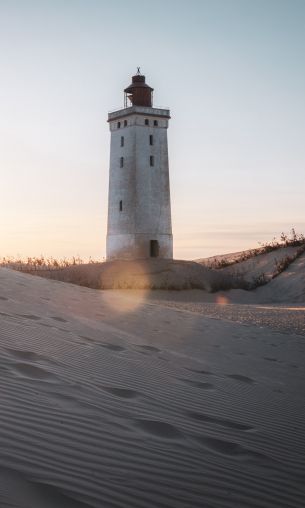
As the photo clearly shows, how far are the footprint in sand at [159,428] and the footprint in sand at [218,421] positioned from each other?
406mm

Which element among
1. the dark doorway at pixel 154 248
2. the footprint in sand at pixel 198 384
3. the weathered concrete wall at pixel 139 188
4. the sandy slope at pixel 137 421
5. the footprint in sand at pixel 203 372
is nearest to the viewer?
the sandy slope at pixel 137 421

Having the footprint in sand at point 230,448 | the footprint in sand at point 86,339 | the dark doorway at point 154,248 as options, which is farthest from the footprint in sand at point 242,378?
the dark doorway at point 154,248

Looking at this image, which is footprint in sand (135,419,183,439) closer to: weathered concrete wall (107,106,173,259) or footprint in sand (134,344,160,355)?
footprint in sand (134,344,160,355)

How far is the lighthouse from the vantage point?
31.1 meters

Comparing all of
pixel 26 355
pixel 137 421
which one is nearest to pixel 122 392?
pixel 137 421

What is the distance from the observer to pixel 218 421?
3.92 metres

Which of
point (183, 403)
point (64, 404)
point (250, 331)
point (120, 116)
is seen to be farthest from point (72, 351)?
point (120, 116)

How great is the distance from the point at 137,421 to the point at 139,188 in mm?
28104

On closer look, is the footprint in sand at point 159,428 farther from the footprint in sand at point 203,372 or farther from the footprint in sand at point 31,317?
the footprint in sand at point 31,317

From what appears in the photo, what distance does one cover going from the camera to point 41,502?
2088 mm

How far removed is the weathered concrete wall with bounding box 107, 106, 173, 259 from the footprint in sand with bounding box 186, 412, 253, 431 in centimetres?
2693

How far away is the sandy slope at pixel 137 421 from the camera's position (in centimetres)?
244

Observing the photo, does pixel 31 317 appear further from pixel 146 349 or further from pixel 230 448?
pixel 230 448

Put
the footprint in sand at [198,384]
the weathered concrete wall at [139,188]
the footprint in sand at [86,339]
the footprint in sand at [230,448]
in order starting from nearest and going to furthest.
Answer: the footprint in sand at [230,448], the footprint in sand at [198,384], the footprint in sand at [86,339], the weathered concrete wall at [139,188]
